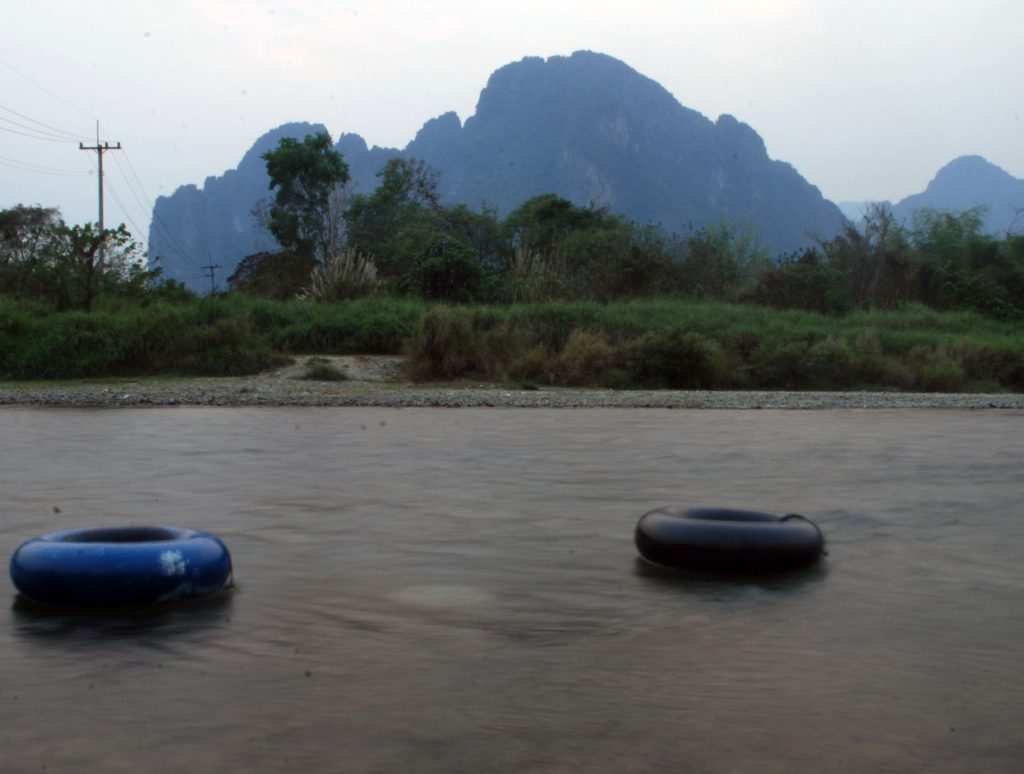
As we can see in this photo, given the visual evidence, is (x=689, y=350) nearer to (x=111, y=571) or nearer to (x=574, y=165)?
(x=111, y=571)

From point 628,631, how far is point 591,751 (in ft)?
5.32

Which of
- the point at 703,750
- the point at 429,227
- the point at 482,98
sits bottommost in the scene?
the point at 703,750

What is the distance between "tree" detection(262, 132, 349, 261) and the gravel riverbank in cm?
2730

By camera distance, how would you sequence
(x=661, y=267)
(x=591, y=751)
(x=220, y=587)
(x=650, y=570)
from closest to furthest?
(x=591, y=751)
(x=220, y=587)
(x=650, y=570)
(x=661, y=267)

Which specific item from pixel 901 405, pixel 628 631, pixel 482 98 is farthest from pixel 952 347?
pixel 482 98

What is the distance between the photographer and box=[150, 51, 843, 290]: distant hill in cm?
11044

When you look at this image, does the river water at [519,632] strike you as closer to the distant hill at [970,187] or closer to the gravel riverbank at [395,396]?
the gravel riverbank at [395,396]

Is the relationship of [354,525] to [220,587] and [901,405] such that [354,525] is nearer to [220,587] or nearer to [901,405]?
[220,587]

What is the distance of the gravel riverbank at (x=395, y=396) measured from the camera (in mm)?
18078

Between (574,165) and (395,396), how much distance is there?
9518cm

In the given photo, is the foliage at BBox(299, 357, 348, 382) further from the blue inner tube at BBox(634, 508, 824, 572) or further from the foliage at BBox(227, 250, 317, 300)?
the blue inner tube at BBox(634, 508, 824, 572)

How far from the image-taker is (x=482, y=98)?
136 metres

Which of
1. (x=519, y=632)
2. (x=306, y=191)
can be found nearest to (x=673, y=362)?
(x=519, y=632)

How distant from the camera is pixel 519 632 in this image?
5637mm
